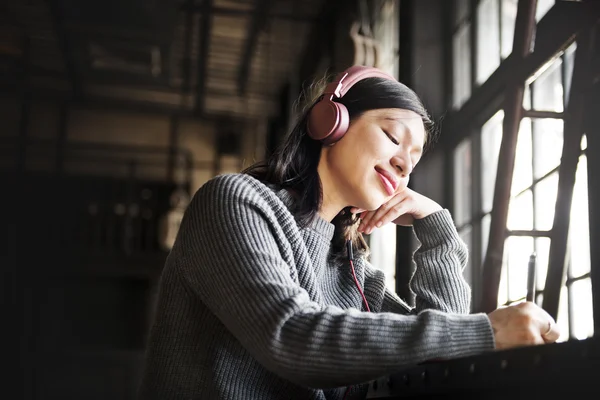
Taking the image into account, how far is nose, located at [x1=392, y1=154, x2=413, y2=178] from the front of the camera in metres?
1.62

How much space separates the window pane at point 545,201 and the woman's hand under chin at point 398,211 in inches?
34.3

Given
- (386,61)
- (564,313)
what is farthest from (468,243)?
(386,61)

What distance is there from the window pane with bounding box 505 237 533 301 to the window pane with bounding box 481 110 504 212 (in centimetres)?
45

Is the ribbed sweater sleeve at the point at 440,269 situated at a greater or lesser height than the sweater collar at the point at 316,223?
lesser

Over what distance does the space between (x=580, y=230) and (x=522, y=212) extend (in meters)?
0.52

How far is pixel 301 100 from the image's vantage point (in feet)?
6.63

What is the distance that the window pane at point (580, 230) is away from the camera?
7.45 feet

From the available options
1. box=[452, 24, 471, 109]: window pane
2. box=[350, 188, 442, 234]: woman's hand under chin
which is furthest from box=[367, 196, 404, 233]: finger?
box=[452, 24, 471, 109]: window pane

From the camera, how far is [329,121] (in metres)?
1.63

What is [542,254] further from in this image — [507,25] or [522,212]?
[507,25]

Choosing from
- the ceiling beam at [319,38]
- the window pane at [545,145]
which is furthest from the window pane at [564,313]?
the ceiling beam at [319,38]

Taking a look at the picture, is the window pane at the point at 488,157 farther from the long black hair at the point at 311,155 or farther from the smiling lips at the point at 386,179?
the smiling lips at the point at 386,179

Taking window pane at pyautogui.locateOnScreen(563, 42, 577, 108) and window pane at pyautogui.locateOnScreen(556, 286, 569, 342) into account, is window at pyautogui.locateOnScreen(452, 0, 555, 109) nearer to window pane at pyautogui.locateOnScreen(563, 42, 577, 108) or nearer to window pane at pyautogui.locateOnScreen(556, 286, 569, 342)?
window pane at pyautogui.locateOnScreen(563, 42, 577, 108)

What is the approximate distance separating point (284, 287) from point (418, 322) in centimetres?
22
